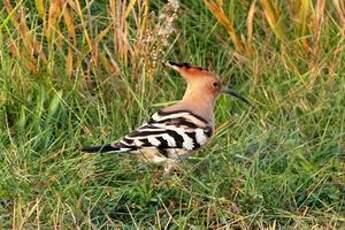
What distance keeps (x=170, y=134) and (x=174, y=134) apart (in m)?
0.02

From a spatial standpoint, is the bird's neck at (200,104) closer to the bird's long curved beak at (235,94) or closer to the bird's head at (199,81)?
the bird's head at (199,81)

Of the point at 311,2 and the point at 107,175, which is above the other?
the point at 311,2

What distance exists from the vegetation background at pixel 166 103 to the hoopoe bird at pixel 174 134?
0.23 feet

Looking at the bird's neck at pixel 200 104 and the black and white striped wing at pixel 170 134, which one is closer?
the black and white striped wing at pixel 170 134

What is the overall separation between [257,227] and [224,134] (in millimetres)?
751

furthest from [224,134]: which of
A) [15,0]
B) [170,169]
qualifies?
[15,0]

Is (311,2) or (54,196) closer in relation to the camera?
(54,196)

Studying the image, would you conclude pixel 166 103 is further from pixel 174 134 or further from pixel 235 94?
pixel 174 134

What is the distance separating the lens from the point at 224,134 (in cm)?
498

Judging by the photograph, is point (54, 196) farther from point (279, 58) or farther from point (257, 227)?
point (279, 58)

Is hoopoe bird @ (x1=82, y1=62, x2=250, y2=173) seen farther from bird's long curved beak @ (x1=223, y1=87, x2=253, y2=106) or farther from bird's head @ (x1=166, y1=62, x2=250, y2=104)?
bird's long curved beak @ (x1=223, y1=87, x2=253, y2=106)

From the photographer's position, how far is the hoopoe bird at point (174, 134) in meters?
4.49

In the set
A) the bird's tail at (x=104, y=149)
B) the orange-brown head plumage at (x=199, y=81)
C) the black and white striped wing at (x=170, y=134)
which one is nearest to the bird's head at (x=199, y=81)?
the orange-brown head plumage at (x=199, y=81)

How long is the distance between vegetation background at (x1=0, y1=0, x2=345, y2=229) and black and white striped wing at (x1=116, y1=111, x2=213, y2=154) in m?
0.10
